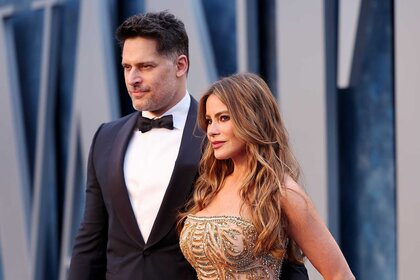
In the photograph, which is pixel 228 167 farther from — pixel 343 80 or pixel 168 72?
pixel 343 80

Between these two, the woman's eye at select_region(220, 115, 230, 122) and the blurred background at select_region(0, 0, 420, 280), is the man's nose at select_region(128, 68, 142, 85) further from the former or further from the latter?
the blurred background at select_region(0, 0, 420, 280)

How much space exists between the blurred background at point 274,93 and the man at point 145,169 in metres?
1.27

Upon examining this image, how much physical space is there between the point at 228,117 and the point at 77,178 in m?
2.91

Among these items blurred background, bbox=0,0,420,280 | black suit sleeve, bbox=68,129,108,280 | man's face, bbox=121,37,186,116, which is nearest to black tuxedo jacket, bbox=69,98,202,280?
black suit sleeve, bbox=68,129,108,280

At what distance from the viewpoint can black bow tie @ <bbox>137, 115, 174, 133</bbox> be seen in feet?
7.68

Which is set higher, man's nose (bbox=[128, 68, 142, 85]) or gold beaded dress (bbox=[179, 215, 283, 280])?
man's nose (bbox=[128, 68, 142, 85])

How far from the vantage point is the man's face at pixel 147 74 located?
2277mm

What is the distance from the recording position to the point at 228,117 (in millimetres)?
2068

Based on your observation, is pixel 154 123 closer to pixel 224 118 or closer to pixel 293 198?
pixel 224 118

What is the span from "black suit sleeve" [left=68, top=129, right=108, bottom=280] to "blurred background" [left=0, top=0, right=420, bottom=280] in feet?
4.67

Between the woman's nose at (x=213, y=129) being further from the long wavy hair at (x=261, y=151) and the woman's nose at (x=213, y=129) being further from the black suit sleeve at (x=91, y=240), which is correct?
the black suit sleeve at (x=91, y=240)

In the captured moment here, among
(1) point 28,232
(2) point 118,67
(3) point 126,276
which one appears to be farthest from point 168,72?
(1) point 28,232

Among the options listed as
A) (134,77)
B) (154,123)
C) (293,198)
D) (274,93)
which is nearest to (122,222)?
(154,123)

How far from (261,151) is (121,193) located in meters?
0.43
